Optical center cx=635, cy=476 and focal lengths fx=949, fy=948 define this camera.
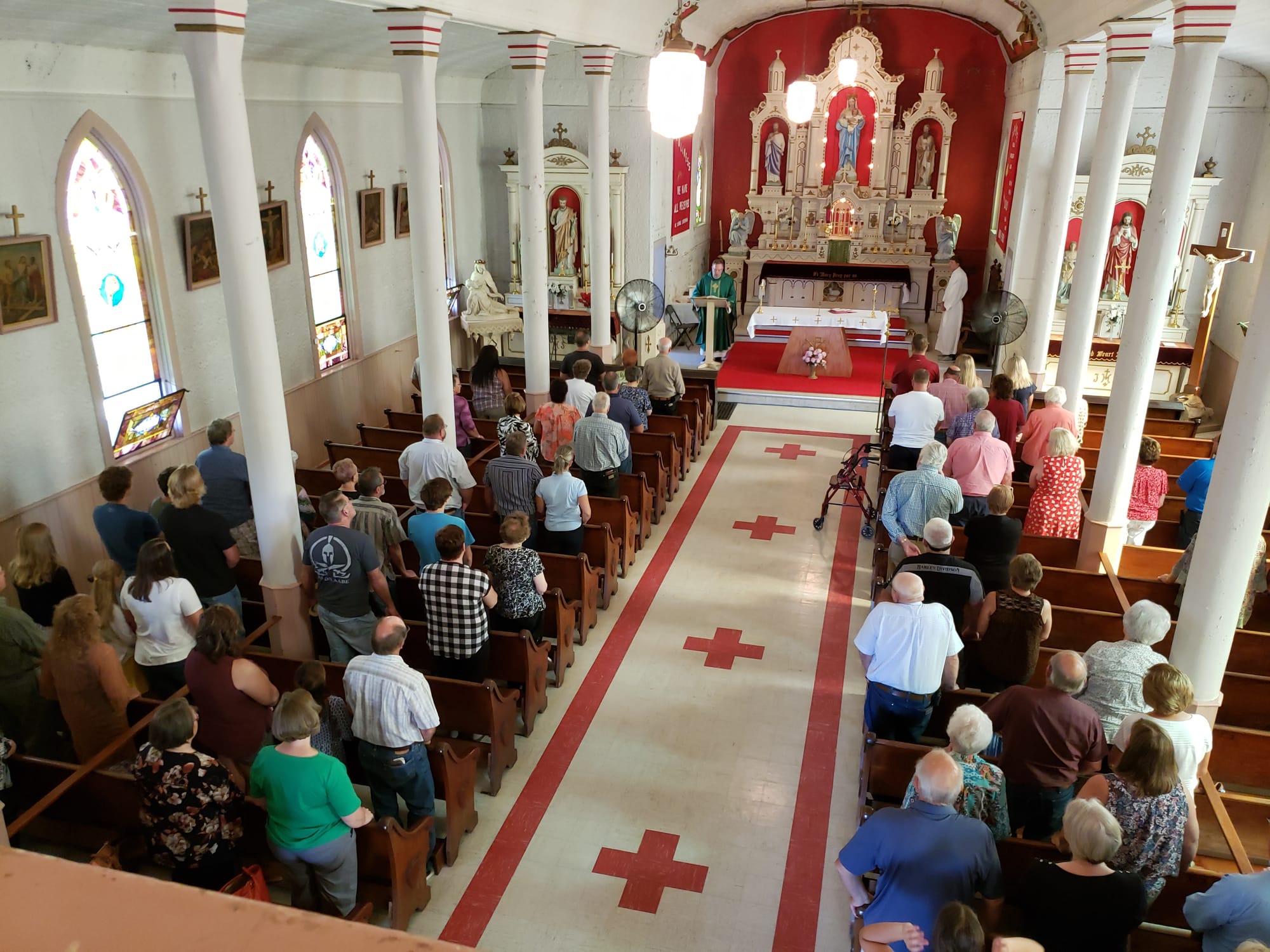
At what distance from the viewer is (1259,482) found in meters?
5.34

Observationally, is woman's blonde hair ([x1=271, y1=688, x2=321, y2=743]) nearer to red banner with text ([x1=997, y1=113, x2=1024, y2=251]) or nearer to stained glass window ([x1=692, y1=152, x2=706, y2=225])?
red banner with text ([x1=997, y1=113, x2=1024, y2=251])

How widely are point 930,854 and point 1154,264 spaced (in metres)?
5.34

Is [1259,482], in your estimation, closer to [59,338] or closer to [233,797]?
[233,797]

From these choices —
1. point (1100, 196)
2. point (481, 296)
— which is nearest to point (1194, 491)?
point (1100, 196)

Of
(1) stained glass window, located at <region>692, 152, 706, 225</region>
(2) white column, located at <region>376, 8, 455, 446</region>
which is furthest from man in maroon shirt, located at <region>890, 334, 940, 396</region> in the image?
(1) stained glass window, located at <region>692, 152, 706, 225</region>

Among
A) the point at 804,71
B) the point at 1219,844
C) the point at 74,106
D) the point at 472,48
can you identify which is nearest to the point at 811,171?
the point at 804,71

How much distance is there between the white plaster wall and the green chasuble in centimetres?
605

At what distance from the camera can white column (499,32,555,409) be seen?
10148 mm

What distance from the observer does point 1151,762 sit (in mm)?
3912

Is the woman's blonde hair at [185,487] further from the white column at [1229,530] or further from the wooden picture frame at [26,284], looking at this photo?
the white column at [1229,530]

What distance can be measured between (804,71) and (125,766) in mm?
17371

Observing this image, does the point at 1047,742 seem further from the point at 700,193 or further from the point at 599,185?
the point at 700,193

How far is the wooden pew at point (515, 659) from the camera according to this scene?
6.35 meters

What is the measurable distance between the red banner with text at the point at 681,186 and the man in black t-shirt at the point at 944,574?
1156cm
